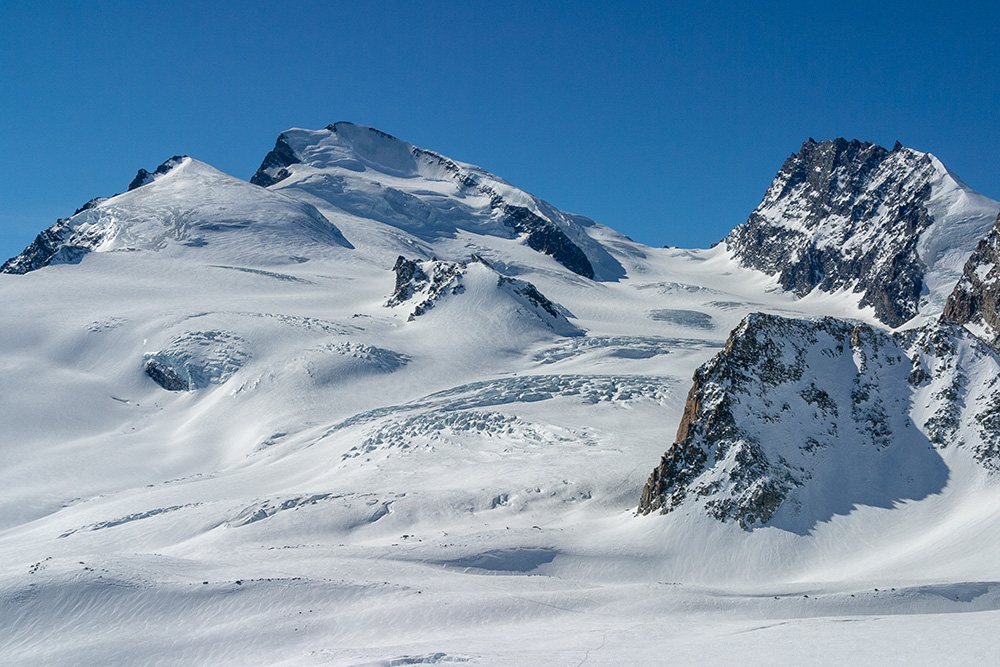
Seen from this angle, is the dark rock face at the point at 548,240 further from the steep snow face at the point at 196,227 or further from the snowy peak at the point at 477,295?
the snowy peak at the point at 477,295

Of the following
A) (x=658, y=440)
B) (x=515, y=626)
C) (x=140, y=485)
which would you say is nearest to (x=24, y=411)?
(x=140, y=485)

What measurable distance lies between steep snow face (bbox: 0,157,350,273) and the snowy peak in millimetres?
30492

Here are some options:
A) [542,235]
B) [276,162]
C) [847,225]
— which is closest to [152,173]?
[276,162]

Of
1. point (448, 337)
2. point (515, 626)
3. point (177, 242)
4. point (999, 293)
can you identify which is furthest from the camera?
point (177, 242)

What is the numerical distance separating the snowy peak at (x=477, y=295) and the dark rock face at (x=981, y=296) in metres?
33.2

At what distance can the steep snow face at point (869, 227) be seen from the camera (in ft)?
397

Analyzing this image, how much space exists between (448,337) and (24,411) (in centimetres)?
3374

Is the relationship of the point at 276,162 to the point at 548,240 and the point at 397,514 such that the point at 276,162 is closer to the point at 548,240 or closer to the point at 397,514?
the point at 548,240

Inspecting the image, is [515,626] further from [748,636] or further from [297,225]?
[297,225]

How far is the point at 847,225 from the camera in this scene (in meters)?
154

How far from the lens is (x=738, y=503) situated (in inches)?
1165

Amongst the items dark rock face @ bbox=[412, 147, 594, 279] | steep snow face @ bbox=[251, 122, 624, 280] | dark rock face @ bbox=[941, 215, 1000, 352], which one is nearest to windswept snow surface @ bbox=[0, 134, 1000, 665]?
dark rock face @ bbox=[941, 215, 1000, 352]

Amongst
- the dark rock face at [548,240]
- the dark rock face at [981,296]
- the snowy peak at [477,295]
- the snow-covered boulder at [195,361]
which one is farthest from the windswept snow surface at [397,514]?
the dark rock face at [548,240]

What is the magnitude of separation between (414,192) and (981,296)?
122654 millimetres
